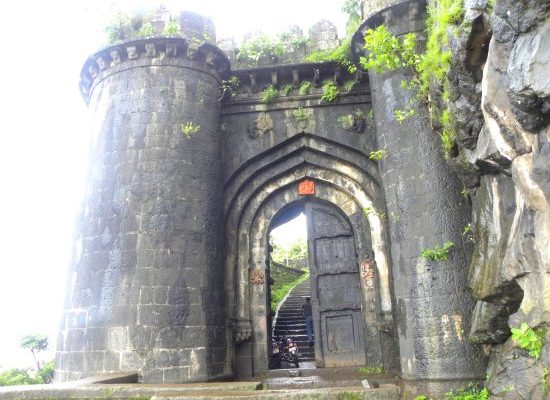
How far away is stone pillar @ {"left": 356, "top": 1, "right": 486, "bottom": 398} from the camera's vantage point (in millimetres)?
6500

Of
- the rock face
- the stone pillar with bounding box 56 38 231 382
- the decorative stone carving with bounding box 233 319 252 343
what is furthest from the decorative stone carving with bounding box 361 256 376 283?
the rock face

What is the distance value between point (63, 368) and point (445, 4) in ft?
26.7

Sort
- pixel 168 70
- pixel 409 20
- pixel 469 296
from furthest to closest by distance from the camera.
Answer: pixel 168 70
pixel 409 20
pixel 469 296

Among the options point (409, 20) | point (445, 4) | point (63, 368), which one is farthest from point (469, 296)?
point (63, 368)

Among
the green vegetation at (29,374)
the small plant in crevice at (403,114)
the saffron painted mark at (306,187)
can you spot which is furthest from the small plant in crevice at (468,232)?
the green vegetation at (29,374)

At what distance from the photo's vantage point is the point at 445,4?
5676 millimetres

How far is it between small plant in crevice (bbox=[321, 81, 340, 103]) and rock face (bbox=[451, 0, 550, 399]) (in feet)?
13.2

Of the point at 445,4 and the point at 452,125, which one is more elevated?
the point at 445,4

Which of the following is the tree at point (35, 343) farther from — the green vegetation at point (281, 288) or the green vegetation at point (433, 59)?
the green vegetation at point (433, 59)

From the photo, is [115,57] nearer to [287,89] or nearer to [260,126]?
[260,126]

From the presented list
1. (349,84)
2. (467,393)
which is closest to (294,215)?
(349,84)

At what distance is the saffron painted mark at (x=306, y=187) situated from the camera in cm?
1009

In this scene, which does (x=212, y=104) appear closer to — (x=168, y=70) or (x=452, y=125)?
(x=168, y=70)

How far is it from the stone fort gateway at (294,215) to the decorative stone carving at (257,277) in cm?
2
